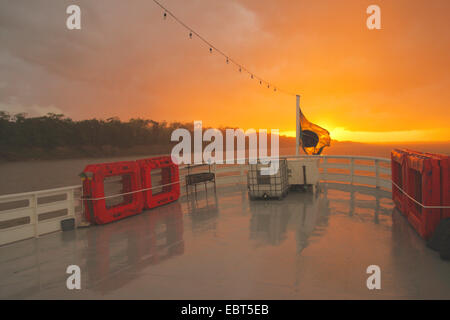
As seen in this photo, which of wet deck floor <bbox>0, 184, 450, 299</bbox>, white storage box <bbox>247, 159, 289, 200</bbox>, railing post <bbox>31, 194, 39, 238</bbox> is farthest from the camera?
white storage box <bbox>247, 159, 289, 200</bbox>

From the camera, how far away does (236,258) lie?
196 inches

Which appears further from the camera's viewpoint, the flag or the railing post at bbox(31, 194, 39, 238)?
the flag

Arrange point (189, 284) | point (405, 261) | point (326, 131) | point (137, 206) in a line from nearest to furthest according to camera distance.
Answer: point (189, 284) → point (405, 261) → point (137, 206) → point (326, 131)

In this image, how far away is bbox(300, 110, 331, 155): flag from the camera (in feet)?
69.2

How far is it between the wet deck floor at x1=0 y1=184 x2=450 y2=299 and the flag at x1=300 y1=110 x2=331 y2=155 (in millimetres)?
13166

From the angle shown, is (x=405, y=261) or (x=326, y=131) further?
(x=326, y=131)

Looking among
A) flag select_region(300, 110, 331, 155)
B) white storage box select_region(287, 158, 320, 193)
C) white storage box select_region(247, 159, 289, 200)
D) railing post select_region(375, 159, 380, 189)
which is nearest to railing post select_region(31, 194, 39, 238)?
white storage box select_region(247, 159, 289, 200)

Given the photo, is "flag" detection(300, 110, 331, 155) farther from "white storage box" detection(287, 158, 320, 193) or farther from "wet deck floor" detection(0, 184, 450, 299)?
"wet deck floor" detection(0, 184, 450, 299)

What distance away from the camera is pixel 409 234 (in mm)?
6000

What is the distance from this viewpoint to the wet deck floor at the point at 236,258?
12.9 feet

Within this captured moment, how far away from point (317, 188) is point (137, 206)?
24.0 feet

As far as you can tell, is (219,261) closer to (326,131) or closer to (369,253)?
(369,253)
